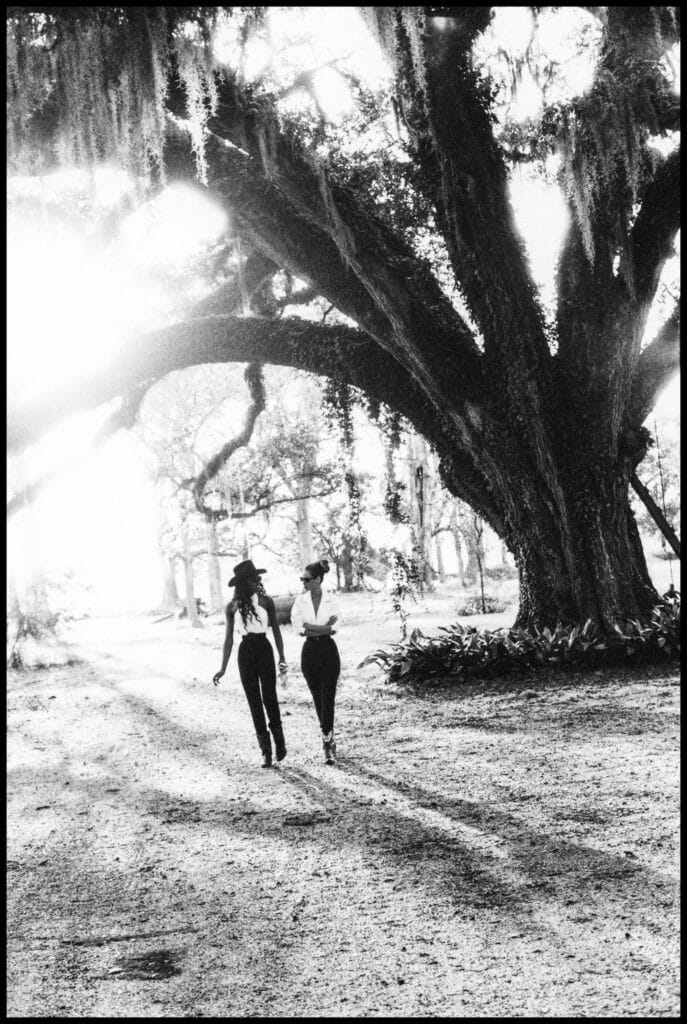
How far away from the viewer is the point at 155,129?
6.33 m

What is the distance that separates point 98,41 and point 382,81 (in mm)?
5098

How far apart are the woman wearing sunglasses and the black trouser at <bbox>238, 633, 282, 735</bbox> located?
31 cm

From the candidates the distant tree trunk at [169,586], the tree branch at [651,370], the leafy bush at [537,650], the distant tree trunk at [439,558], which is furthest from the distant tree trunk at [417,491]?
the distant tree trunk at [169,586]

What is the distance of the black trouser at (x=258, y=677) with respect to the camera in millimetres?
6309

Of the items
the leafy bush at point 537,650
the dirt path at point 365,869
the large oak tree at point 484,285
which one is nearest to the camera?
the dirt path at point 365,869

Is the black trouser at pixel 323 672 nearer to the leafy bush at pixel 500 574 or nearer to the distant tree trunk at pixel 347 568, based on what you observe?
the leafy bush at pixel 500 574

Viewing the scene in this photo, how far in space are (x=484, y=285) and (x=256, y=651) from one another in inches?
216

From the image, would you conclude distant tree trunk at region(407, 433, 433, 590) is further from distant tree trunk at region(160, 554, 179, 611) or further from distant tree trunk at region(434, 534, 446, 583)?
distant tree trunk at region(160, 554, 179, 611)

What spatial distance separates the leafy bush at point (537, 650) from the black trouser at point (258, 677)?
395cm

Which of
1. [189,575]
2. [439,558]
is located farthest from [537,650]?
[439,558]

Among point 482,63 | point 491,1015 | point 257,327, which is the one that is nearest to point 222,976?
point 491,1015

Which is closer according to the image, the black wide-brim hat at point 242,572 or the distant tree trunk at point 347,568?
the black wide-brim hat at point 242,572

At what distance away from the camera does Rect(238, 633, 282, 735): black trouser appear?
20.7ft

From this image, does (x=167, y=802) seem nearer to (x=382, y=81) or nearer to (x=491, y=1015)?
(x=491, y=1015)
